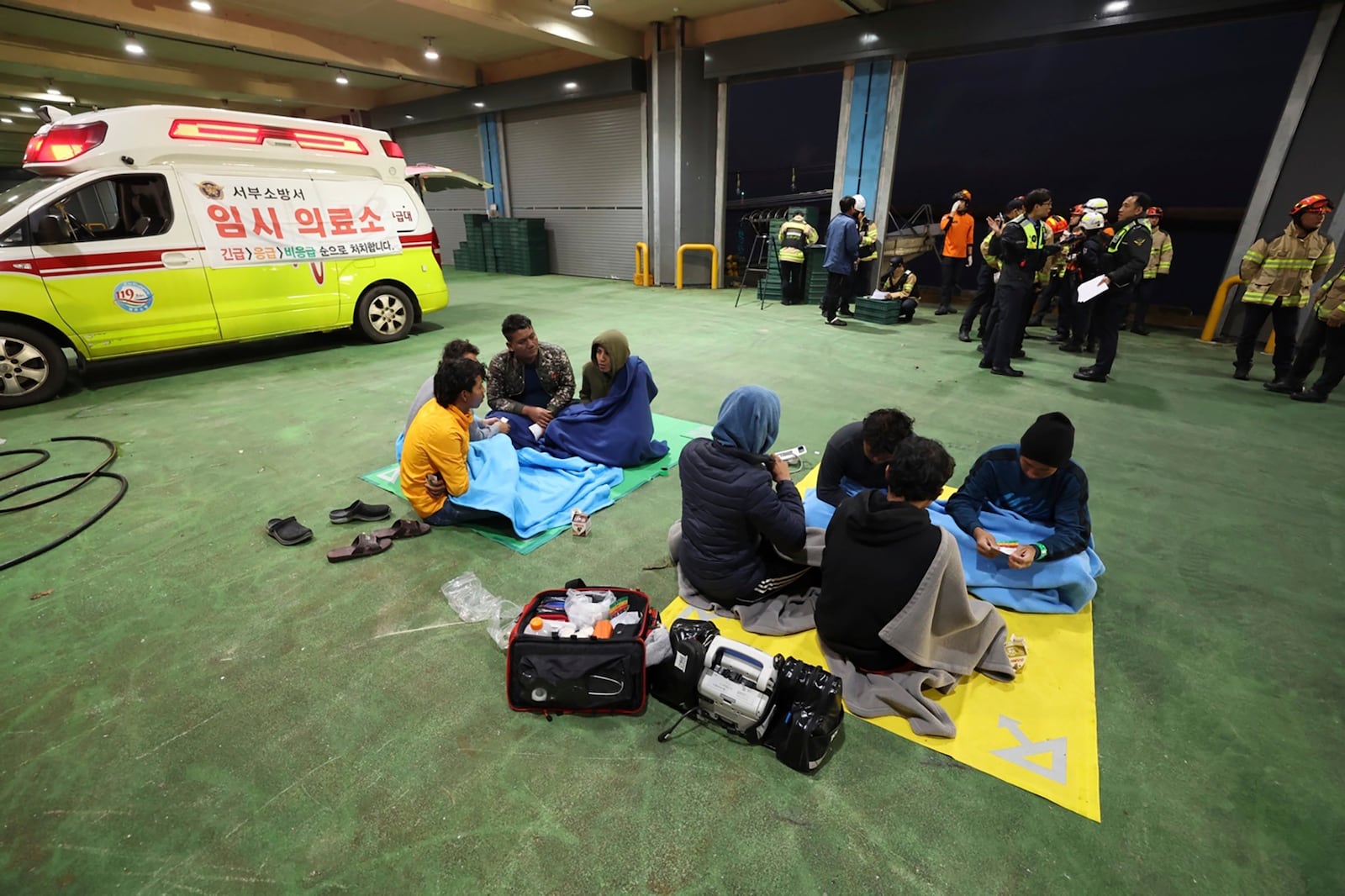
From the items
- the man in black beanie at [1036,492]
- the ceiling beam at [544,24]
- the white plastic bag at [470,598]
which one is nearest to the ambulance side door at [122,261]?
the ceiling beam at [544,24]

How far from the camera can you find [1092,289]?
6.05 metres

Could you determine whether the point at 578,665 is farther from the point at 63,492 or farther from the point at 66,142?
the point at 66,142

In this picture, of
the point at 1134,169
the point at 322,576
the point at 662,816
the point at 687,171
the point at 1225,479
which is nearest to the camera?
the point at 662,816

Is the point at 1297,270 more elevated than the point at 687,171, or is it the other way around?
the point at 687,171

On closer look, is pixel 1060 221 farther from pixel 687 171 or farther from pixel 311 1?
pixel 311 1

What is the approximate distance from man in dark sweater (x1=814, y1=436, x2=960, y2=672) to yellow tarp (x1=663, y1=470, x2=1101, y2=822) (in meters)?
0.29

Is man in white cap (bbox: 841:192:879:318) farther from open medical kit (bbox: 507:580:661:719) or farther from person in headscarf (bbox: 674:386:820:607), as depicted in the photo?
open medical kit (bbox: 507:580:661:719)

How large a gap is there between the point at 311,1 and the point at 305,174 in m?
7.22

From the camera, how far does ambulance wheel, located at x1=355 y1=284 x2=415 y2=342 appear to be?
25.2ft

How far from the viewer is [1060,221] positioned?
8.34 meters

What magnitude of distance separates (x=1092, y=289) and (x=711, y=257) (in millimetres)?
8486

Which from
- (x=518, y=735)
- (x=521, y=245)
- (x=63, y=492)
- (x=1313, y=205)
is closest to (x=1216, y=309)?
(x=1313, y=205)

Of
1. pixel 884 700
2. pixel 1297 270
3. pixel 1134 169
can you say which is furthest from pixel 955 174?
pixel 884 700

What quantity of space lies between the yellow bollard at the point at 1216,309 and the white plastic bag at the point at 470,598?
10.5 metres
